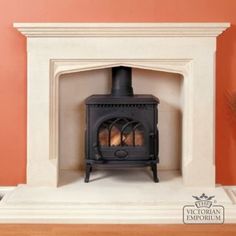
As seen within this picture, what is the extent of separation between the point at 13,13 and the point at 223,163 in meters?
1.80

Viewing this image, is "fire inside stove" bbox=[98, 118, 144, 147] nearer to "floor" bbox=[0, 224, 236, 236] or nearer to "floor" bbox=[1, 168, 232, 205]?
"floor" bbox=[1, 168, 232, 205]

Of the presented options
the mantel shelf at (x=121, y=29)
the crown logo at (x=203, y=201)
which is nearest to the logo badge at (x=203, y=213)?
the crown logo at (x=203, y=201)

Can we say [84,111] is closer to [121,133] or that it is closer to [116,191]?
[121,133]

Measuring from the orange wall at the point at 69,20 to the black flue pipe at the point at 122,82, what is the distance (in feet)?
1.13

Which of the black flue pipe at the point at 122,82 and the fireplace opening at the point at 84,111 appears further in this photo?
the fireplace opening at the point at 84,111

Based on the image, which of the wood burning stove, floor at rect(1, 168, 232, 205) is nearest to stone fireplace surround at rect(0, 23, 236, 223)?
floor at rect(1, 168, 232, 205)

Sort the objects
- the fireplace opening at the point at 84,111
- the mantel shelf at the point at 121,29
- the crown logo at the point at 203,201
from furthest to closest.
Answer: the fireplace opening at the point at 84,111 < the mantel shelf at the point at 121,29 < the crown logo at the point at 203,201

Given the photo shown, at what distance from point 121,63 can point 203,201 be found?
1040mm

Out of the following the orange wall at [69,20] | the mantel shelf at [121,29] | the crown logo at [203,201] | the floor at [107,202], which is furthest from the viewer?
the orange wall at [69,20]

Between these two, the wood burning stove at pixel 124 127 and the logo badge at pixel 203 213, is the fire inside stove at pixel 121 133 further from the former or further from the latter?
the logo badge at pixel 203 213

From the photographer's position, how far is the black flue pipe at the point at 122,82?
274cm

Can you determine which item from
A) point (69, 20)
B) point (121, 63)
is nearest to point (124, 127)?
point (121, 63)

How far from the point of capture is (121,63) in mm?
2637

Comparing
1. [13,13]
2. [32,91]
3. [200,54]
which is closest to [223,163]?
[200,54]
